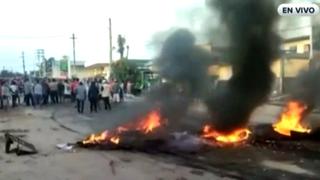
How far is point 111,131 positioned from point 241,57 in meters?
3.76

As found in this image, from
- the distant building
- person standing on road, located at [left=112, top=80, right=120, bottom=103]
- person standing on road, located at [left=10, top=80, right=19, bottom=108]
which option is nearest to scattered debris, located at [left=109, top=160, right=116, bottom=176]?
person standing on road, located at [left=112, top=80, right=120, bottom=103]

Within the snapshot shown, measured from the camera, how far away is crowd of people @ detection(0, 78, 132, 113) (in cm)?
2388

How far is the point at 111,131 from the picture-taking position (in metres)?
13.3

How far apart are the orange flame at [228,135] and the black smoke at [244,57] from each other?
159 millimetres

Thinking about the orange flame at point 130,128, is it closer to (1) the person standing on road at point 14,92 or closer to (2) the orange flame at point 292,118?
(2) the orange flame at point 292,118

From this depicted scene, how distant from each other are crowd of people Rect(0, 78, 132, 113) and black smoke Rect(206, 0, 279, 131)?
10.6 meters

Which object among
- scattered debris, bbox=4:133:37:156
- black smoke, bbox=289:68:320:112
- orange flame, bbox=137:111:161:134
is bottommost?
scattered debris, bbox=4:133:37:156

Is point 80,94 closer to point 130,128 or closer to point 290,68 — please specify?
point 290,68

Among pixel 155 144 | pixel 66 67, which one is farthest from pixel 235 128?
pixel 66 67

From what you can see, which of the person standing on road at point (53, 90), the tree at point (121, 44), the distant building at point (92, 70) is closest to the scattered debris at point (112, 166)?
the person standing on road at point (53, 90)

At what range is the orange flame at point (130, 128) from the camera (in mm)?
12469

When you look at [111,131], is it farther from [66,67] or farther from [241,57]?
[66,67]

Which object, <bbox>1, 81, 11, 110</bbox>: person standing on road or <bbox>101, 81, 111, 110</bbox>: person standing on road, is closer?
<bbox>101, 81, 111, 110</bbox>: person standing on road

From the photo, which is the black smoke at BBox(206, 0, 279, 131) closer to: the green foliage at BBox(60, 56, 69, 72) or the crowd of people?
the crowd of people
